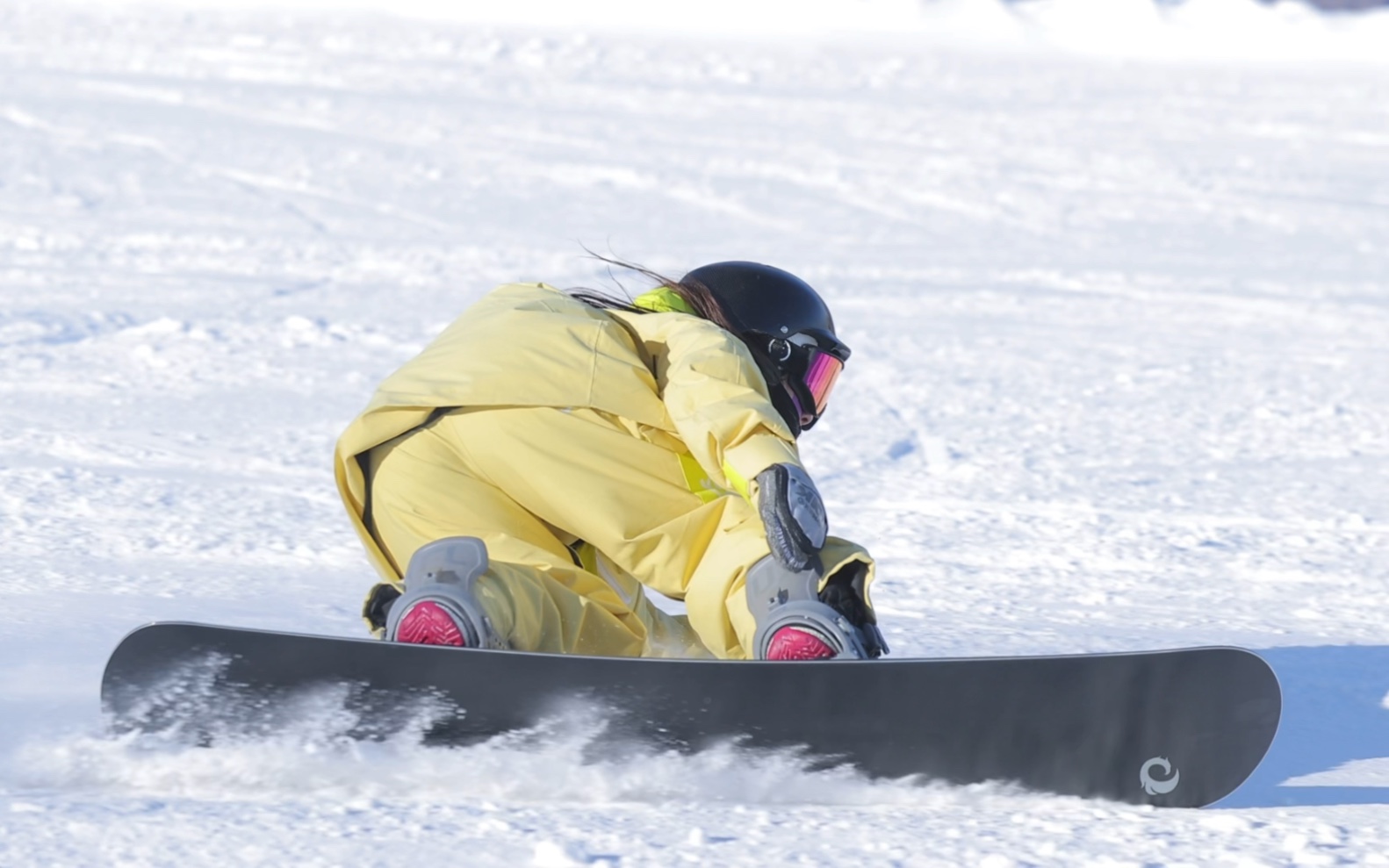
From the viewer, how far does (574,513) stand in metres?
2.65

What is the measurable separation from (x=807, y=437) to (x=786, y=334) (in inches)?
93.1

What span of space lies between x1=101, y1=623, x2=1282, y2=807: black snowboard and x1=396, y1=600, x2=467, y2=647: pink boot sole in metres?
0.08

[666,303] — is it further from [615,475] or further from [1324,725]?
[1324,725]

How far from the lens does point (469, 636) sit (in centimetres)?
237

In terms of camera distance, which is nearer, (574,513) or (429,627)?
(429,627)

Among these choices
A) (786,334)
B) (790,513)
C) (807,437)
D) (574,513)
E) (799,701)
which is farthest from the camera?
(807,437)

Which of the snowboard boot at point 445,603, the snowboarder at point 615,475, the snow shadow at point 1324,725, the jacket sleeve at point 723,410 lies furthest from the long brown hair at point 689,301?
the snow shadow at point 1324,725

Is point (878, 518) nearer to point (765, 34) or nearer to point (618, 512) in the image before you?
point (618, 512)

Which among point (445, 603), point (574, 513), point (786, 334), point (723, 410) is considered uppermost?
point (786, 334)

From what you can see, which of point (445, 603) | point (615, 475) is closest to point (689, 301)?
point (615, 475)

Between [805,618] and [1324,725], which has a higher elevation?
[805,618]

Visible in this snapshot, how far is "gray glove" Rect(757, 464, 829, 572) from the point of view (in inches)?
96.3

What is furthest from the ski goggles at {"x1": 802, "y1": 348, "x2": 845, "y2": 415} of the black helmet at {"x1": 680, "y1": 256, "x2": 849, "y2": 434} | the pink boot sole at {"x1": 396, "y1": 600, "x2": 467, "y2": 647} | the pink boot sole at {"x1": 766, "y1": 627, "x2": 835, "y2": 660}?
the pink boot sole at {"x1": 396, "y1": 600, "x2": 467, "y2": 647}

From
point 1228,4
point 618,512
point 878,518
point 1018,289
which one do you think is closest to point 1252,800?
point 618,512
